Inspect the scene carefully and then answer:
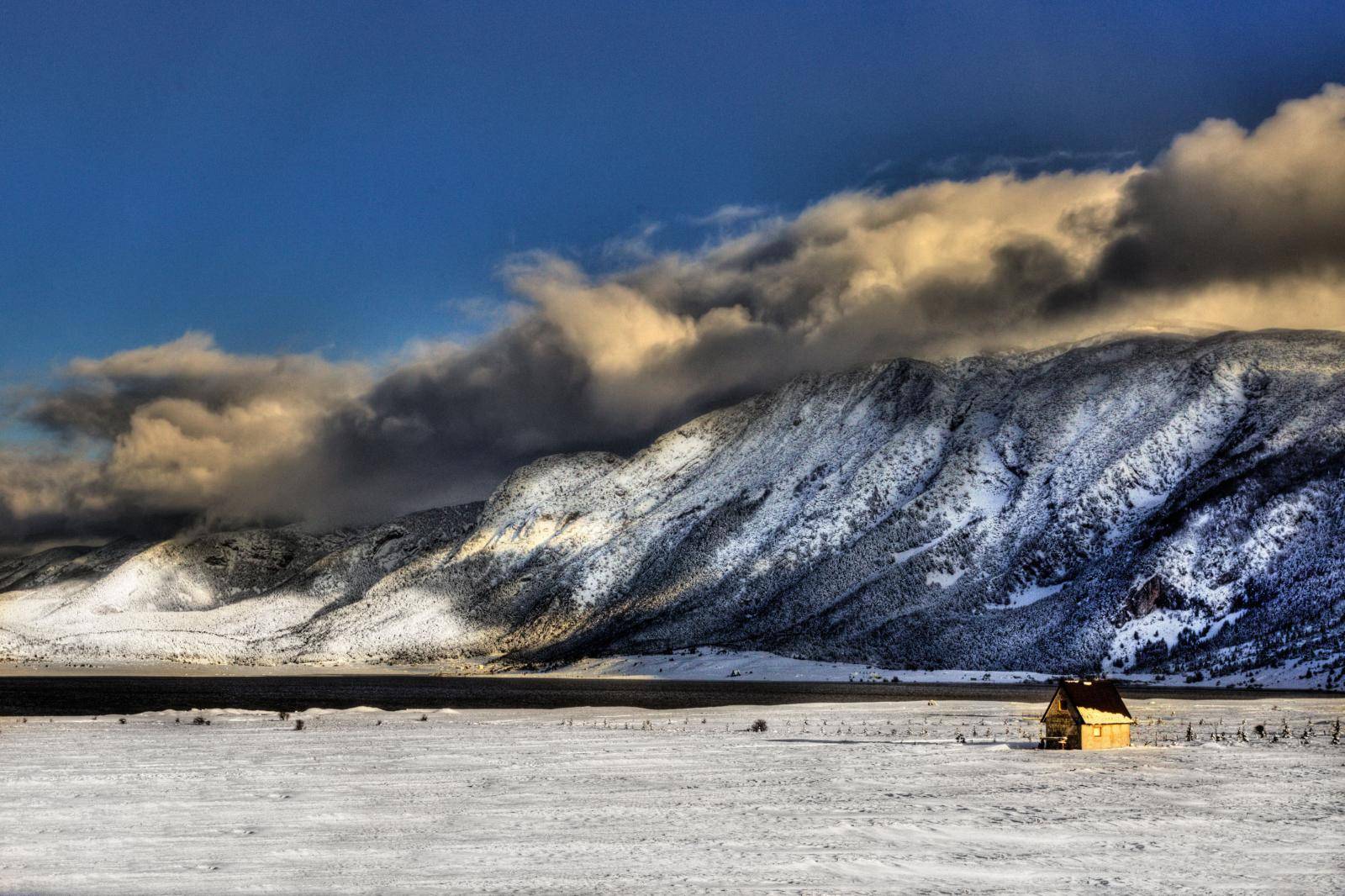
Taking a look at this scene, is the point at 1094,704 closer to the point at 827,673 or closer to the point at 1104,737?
the point at 1104,737

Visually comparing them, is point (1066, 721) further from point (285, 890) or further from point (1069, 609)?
point (1069, 609)

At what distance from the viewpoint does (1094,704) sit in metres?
56.8

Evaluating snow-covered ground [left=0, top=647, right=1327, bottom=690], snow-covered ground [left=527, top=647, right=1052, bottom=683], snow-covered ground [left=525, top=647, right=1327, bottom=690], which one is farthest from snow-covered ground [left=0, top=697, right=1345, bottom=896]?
snow-covered ground [left=527, top=647, right=1052, bottom=683]

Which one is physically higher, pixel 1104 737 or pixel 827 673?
pixel 1104 737

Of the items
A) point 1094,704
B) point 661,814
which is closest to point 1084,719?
point 1094,704

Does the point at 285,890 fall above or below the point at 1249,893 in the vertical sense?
above

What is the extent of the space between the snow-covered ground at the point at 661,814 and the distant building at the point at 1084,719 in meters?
1.51

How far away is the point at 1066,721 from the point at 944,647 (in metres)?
119

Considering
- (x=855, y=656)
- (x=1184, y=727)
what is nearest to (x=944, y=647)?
(x=855, y=656)

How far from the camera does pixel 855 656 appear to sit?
6954 inches

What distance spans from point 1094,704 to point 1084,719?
3.97 ft

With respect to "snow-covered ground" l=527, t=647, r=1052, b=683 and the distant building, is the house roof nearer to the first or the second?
the distant building

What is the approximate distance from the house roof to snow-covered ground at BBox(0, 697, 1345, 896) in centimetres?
190

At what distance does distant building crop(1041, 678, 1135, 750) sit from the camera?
56094 mm
